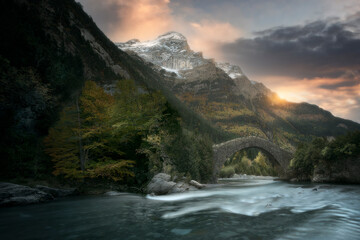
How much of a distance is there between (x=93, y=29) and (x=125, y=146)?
4531cm

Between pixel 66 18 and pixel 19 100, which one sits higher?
pixel 66 18

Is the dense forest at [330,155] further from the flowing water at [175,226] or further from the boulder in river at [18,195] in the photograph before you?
the boulder in river at [18,195]

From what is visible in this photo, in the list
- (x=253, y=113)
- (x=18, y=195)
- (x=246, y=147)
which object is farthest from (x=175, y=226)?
(x=253, y=113)

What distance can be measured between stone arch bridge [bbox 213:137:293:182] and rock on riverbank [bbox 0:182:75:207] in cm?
1899

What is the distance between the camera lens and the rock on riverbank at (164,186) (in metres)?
14.2

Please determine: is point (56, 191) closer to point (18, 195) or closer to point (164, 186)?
point (18, 195)

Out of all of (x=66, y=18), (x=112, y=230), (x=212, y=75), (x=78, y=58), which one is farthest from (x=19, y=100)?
(x=212, y=75)

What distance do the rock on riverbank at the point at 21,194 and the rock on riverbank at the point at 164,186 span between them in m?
5.98

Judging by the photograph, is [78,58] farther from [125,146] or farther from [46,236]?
[46,236]

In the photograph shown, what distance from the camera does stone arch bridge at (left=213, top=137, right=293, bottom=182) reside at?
90.3ft

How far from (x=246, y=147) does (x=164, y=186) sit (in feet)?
71.1

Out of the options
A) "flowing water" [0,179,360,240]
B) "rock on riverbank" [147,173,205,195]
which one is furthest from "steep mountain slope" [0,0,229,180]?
"rock on riverbank" [147,173,205,195]

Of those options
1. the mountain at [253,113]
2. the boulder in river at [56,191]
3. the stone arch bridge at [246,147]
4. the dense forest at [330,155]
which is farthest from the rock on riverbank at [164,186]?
the mountain at [253,113]

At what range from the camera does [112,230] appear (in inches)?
225
